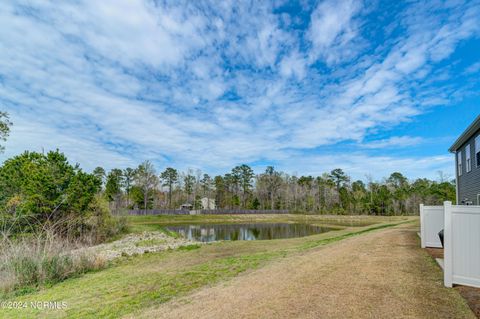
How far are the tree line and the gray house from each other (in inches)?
1275

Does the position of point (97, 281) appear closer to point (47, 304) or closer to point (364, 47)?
point (47, 304)

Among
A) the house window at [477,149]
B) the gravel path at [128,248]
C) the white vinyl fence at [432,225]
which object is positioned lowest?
the gravel path at [128,248]

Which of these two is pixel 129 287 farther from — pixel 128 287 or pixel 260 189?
pixel 260 189

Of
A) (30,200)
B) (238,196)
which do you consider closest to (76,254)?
(30,200)

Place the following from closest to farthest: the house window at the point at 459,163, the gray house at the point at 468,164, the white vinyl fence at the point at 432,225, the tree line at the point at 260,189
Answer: the white vinyl fence at the point at 432,225 < the gray house at the point at 468,164 < the house window at the point at 459,163 < the tree line at the point at 260,189

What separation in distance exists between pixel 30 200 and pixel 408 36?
1851cm

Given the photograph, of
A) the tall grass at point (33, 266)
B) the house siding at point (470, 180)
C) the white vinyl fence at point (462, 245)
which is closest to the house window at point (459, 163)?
the house siding at point (470, 180)

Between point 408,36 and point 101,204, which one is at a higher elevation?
point 408,36

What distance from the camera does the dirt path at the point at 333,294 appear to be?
3305 mm

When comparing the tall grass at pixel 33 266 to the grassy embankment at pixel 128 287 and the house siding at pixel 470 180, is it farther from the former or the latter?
the house siding at pixel 470 180

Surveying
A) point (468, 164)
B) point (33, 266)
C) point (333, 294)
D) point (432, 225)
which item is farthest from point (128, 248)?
point (468, 164)

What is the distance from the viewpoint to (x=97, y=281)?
6.19 metres

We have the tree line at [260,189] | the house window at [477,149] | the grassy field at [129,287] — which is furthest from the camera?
the tree line at [260,189]

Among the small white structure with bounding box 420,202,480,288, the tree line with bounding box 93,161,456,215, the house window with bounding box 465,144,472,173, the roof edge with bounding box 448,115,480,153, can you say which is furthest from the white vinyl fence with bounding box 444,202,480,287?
the tree line with bounding box 93,161,456,215
